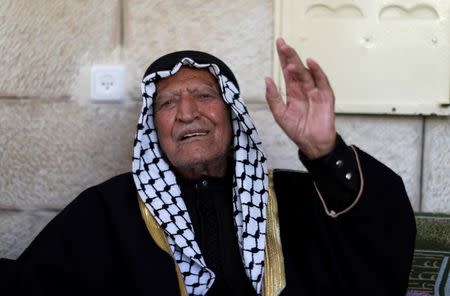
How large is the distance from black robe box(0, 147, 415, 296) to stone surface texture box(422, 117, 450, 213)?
68cm

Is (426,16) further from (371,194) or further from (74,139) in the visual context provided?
(74,139)

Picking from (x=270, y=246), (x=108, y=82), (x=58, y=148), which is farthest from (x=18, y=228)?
(x=270, y=246)

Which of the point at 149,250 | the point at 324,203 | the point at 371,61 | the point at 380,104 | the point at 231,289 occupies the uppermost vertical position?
the point at 371,61

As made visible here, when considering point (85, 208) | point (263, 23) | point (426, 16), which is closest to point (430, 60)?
point (426, 16)

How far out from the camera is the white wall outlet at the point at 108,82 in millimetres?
2646

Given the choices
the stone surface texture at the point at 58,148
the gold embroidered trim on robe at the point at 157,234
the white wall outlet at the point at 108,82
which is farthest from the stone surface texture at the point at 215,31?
the gold embroidered trim on robe at the point at 157,234

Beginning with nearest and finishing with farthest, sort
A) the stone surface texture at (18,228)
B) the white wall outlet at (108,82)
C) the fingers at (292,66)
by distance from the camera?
the fingers at (292,66)
the white wall outlet at (108,82)
the stone surface texture at (18,228)

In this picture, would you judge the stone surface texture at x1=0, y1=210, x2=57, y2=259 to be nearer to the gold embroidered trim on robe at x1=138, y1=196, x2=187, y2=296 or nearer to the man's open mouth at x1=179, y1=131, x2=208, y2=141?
the gold embroidered trim on robe at x1=138, y1=196, x2=187, y2=296

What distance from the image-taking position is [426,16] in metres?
2.45

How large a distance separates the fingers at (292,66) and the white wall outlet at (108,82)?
107 centimetres

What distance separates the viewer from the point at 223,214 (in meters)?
2.07

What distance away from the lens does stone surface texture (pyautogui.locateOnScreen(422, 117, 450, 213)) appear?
2.52 m

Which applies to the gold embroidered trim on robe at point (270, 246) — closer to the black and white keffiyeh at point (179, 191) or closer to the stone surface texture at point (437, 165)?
the black and white keffiyeh at point (179, 191)

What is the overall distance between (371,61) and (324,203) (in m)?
0.87
